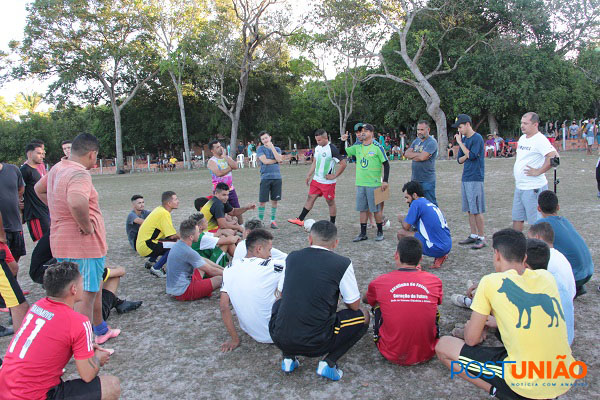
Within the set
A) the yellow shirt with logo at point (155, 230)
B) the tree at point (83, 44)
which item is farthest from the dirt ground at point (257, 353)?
the tree at point (83, 44)

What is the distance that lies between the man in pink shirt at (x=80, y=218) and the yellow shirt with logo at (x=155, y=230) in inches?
85.6

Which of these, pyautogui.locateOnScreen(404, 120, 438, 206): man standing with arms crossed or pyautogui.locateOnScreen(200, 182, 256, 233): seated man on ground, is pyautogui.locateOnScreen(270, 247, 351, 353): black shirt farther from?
Answer: pyautogui.locateOnScreen(404, 120, 438, 206): man standing with arms crossed

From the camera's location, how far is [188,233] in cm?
484

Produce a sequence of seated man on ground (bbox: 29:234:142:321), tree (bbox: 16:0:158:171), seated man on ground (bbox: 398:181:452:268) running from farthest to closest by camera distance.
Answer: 1. tree (bbox: 16:0:158:171)
2. seated man on ground (bbox: 398:181:452:268)
3. seated man on ground (bbox: 29:234:142:321)

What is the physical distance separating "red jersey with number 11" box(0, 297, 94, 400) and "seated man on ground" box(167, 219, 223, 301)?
218 centimetres

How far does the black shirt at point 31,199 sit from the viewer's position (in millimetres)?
5824

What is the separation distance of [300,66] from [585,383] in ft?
106

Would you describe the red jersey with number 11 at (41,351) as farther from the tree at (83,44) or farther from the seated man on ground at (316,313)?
the tree at (83,44)

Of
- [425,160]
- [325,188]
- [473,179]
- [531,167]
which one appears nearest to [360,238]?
[325,188]

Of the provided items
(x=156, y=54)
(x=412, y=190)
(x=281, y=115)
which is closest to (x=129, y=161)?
(x=156, y=54)

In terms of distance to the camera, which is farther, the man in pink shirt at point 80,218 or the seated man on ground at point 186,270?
the seated man on ground at point 186,270

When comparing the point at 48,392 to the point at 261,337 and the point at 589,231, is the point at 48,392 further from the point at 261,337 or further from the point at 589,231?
the point at 589,231

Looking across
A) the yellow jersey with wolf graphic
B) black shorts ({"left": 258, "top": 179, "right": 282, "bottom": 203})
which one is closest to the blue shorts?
the yellow jersey with wolf graphic

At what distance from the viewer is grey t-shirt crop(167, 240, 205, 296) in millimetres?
4750
